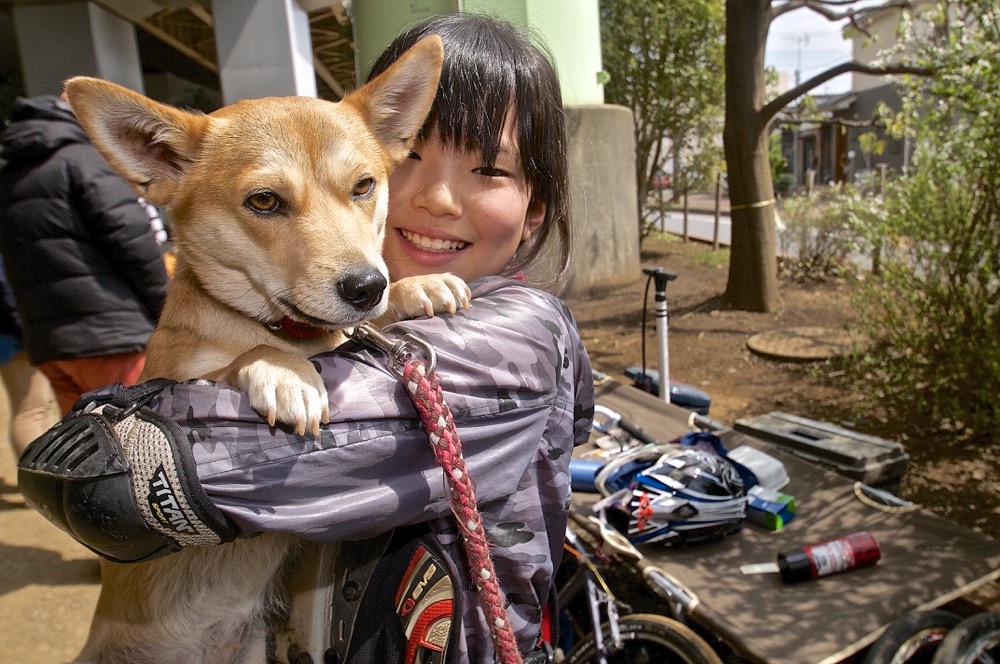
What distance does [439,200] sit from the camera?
1.73 m

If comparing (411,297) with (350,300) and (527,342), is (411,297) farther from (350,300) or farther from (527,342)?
(527,342)

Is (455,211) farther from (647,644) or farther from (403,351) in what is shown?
(647,644)

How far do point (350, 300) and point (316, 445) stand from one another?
0.47 m

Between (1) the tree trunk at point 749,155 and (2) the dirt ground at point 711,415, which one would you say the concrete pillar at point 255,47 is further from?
(1) the tree trunk at point 749,155

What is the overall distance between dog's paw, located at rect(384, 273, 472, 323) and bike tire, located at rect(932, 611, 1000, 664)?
218 centimetres

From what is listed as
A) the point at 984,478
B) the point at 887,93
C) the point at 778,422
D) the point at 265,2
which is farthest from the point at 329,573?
the point at 887,93

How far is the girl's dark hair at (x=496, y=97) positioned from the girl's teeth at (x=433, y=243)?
24 centimetres

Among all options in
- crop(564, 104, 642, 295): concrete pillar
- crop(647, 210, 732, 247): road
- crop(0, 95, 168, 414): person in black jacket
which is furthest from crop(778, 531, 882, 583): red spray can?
crop(647, 210, 732, 247): road

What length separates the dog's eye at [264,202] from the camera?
5.53ft

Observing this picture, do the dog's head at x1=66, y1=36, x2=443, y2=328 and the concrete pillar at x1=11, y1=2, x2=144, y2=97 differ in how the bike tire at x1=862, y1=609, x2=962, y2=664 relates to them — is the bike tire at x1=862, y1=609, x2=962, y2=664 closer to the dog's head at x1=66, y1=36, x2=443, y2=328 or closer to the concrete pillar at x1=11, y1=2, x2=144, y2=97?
the dog's head at x1=66, y1=36, x2=443, y2=328

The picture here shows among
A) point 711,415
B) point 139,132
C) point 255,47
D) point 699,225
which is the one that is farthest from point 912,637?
point 699,225

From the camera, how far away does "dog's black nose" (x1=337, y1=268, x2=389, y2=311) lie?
1.53 m

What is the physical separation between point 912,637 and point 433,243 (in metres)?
2.23

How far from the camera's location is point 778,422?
4.32 m
